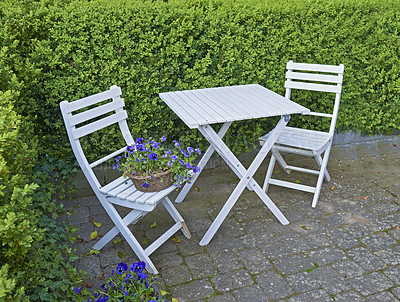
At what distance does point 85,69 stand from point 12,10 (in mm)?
836

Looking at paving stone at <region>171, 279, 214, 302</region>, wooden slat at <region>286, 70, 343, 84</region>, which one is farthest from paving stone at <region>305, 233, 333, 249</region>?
wooden slat at <region>286, 70, 343, 84</region>

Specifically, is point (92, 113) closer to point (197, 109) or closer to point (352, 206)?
point (197, 109)

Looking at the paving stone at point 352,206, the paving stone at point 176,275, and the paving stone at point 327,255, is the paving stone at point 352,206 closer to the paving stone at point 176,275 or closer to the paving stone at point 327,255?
the paving stone at point 327,255

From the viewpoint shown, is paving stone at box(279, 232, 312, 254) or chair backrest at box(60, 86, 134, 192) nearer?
chair backrest at box(60, 86, 134, 192)

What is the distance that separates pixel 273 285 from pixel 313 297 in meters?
0.30

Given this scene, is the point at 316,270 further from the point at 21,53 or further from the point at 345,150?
the point at 21,53

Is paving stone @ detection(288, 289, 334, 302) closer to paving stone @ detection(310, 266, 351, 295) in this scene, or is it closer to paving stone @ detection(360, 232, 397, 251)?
paving stone @ detection(310, 266, 351, 295)

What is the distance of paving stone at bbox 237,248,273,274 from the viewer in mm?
3227

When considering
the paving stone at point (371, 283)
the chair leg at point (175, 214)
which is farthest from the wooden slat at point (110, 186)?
the paving stone at point (371, 283)

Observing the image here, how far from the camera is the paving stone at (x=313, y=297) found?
2900 mm

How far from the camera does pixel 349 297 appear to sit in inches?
115

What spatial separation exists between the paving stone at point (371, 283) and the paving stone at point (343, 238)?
0.38 metres

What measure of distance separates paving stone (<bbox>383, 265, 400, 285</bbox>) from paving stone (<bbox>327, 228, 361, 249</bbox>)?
1.19ft

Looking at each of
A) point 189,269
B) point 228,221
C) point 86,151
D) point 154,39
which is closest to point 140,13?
point 154,39
